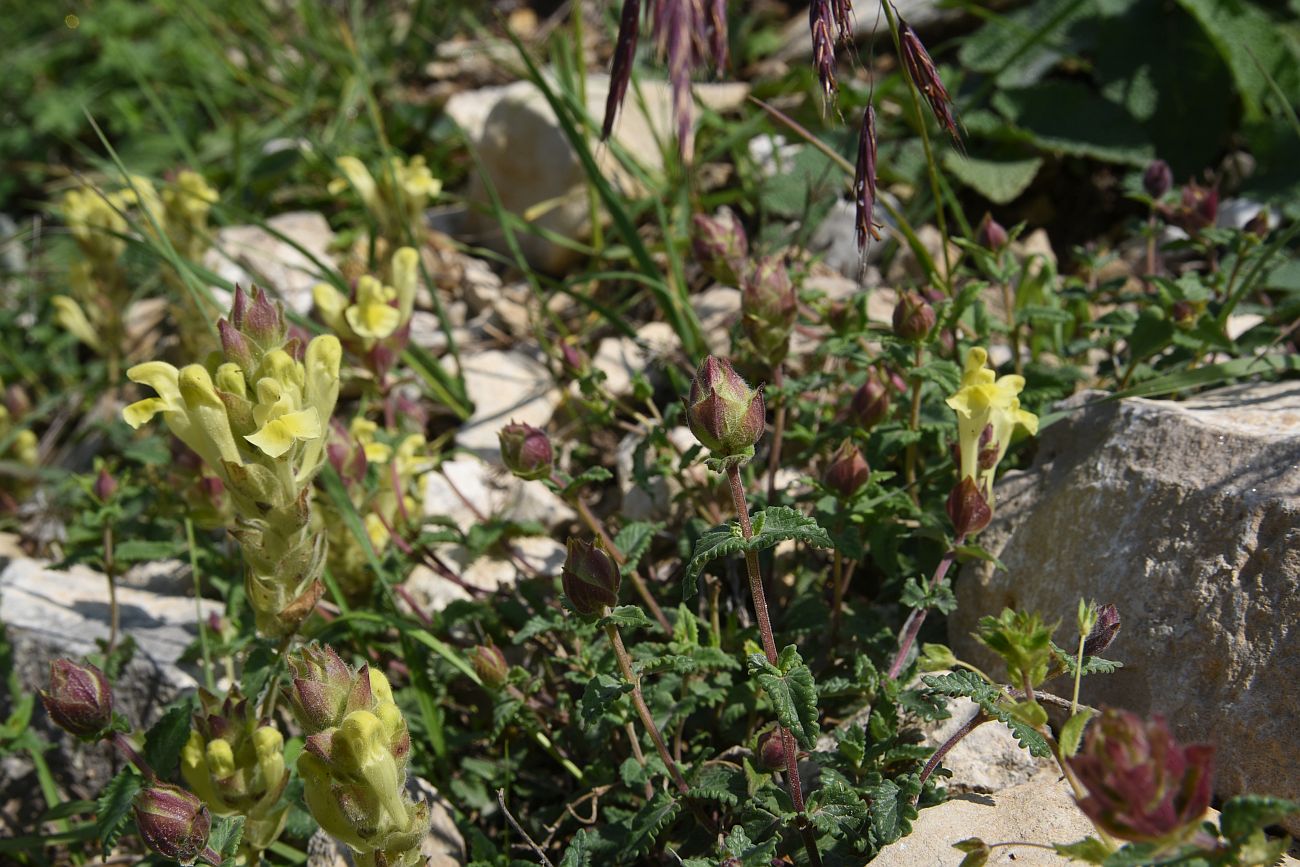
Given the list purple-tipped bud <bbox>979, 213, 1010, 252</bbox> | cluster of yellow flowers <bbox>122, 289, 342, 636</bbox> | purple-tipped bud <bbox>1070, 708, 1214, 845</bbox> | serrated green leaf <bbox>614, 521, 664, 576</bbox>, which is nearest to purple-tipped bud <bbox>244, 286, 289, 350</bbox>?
cluster of yellow flowers <bbox>122, 289, 342, 636</bbox>

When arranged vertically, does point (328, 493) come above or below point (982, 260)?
below

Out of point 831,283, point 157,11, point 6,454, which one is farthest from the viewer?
point 157,11

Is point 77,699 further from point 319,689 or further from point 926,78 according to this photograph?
point 926,78

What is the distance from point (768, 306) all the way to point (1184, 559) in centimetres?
81

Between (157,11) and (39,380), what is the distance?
7.26 ft

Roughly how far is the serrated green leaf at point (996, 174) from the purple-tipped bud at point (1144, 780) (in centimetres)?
239

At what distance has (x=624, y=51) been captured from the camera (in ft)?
5.85

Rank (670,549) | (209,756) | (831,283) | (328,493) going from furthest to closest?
(831,283), (670,549), (328,493), (209,756)

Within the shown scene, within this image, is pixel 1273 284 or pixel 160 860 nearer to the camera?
pixel 160 860

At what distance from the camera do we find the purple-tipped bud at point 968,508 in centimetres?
174

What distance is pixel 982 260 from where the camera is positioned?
2.29m

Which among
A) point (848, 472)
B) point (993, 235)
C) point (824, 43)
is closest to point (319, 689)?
point (848, 472)

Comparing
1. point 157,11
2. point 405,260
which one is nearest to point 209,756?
point 405,260

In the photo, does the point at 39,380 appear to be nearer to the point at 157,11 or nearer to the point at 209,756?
the point at 157,11
